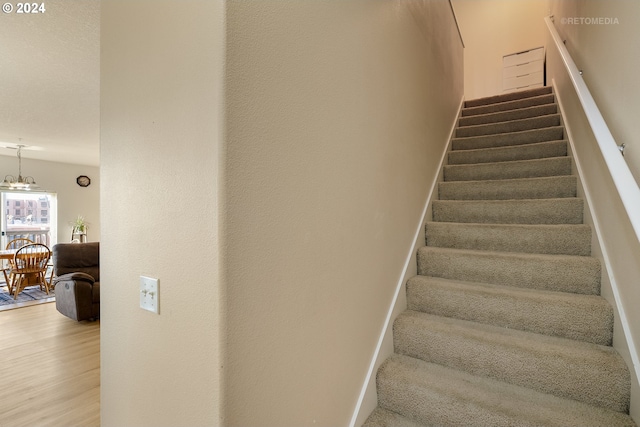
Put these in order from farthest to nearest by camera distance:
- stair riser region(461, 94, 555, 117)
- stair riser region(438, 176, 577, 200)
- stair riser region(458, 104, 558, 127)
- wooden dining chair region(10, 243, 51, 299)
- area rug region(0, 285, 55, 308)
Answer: wooden dining chair region(10, 243, 51, 299) → area rug region(0, 285, 55, 308) → stair riser region(461, 94, 555, 117) → stair riser region(458, 104, 558, 127) → stair riser region(438, 176, 577, 200)

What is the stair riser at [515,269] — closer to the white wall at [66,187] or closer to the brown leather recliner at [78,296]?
the brown leather recliner at [78,296]

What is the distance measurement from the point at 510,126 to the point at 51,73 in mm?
4350

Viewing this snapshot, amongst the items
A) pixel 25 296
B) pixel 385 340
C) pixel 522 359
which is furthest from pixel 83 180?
pixel 522 359

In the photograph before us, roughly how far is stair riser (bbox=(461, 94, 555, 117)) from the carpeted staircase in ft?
4.93

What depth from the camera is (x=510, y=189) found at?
2.40m

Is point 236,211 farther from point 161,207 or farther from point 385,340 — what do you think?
point 385,340

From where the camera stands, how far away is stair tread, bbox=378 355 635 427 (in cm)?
119

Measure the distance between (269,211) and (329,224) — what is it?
Result: 1.08 feet

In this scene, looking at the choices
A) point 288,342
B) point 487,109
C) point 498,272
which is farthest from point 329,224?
point 487,109

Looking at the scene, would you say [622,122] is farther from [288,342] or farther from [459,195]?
[288,342]

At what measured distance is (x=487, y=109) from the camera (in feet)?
12.6

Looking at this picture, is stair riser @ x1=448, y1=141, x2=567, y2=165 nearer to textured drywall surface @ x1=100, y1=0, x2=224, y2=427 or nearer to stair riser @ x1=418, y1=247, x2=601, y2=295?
stair riser @ x1=418, y1=247, x2=601, y2=295

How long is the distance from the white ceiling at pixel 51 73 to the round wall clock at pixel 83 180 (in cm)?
233

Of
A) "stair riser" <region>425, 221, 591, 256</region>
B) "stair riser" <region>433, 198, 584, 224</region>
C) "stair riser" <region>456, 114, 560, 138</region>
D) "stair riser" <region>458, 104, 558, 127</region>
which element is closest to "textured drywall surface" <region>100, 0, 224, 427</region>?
"stair riser" <region>425, 221, 591, 256</region>
